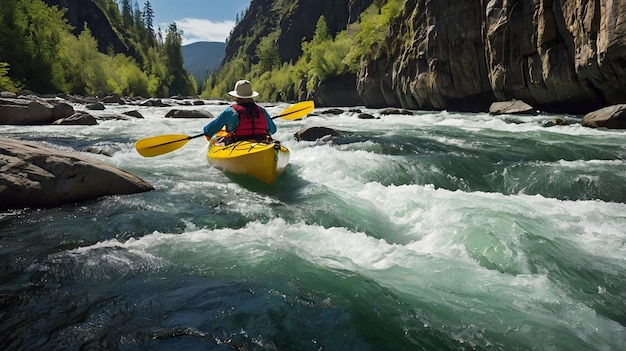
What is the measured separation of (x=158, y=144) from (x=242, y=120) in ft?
5.30

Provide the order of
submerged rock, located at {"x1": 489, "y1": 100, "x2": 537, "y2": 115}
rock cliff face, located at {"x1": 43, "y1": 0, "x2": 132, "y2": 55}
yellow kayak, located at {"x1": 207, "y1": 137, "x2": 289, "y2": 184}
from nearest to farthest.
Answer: yellow kayak, located at {"x1": 207, "y1": 137, "x2": 289, "y2": 184}, submerged rock, located at {"x1": 489, "y1": 100, "x2": 537, "y2": 115}, rock cliff face, located at {"x1": 43, "y1": 0, "x2": 132, "y2": 55}

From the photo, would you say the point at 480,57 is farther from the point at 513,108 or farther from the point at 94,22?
the point at 94,22

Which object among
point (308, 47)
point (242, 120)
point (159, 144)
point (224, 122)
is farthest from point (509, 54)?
point (308, 47)

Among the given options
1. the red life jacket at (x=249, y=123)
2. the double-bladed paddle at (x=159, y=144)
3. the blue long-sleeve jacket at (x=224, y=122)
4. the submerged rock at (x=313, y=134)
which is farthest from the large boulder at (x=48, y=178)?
the submerged rock at (x=313, y=134)

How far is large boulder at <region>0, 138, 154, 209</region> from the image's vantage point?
4348 millimetres

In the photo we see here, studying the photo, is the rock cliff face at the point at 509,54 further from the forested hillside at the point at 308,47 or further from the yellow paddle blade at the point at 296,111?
the yellow paddle blade at the point at 296,111

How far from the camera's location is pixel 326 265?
10.6ft

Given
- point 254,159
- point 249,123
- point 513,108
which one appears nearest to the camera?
point 254,159

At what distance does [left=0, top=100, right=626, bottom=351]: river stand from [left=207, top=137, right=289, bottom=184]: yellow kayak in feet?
0.74

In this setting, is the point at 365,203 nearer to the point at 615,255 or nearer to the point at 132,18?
the point at 615,255

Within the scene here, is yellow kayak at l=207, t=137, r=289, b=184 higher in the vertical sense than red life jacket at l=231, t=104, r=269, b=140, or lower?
lower

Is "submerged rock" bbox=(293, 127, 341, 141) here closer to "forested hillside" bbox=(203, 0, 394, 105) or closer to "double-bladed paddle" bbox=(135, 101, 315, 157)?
"double-bladed paddle" bbox=(135, 101, 315, 157)

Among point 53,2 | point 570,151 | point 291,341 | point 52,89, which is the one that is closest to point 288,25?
point 53,2

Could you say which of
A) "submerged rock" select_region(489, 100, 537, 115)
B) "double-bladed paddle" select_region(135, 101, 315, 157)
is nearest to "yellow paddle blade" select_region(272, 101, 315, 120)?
"double-bladed paddle" select_region(135, 101, 315, 157)
